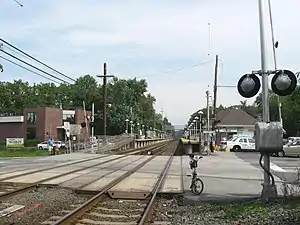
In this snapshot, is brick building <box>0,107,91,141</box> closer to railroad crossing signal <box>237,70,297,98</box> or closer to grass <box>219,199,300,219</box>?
railroad crossing signal <box>237,70,297,98</box>

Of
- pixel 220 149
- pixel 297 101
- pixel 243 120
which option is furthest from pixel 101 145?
pixel 243 120

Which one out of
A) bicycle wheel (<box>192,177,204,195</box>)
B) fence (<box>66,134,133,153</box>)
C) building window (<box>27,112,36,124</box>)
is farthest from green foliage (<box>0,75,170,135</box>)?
bicycle wheel (<box>192,177,204,195</box>)

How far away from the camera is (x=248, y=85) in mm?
13570

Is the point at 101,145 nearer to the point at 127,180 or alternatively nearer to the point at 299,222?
the point at 127,180

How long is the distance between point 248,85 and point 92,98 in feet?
385

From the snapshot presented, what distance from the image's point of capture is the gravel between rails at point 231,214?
10250 millimetres

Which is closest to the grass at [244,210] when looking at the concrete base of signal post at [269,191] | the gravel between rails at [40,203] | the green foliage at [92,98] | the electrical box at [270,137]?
the concrete base of signal post at [269,191]

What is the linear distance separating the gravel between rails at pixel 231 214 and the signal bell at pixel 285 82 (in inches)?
110

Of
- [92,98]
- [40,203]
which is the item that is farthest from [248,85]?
[92,98]

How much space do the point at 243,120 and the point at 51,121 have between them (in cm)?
4041

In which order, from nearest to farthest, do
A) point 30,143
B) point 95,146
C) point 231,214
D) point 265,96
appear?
1. point 231,214
2. point 265,96
3. point 95,146
4. point 30,143

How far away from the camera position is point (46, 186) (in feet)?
57.2

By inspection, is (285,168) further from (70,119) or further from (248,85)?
(70,119)

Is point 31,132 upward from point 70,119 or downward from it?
downward
